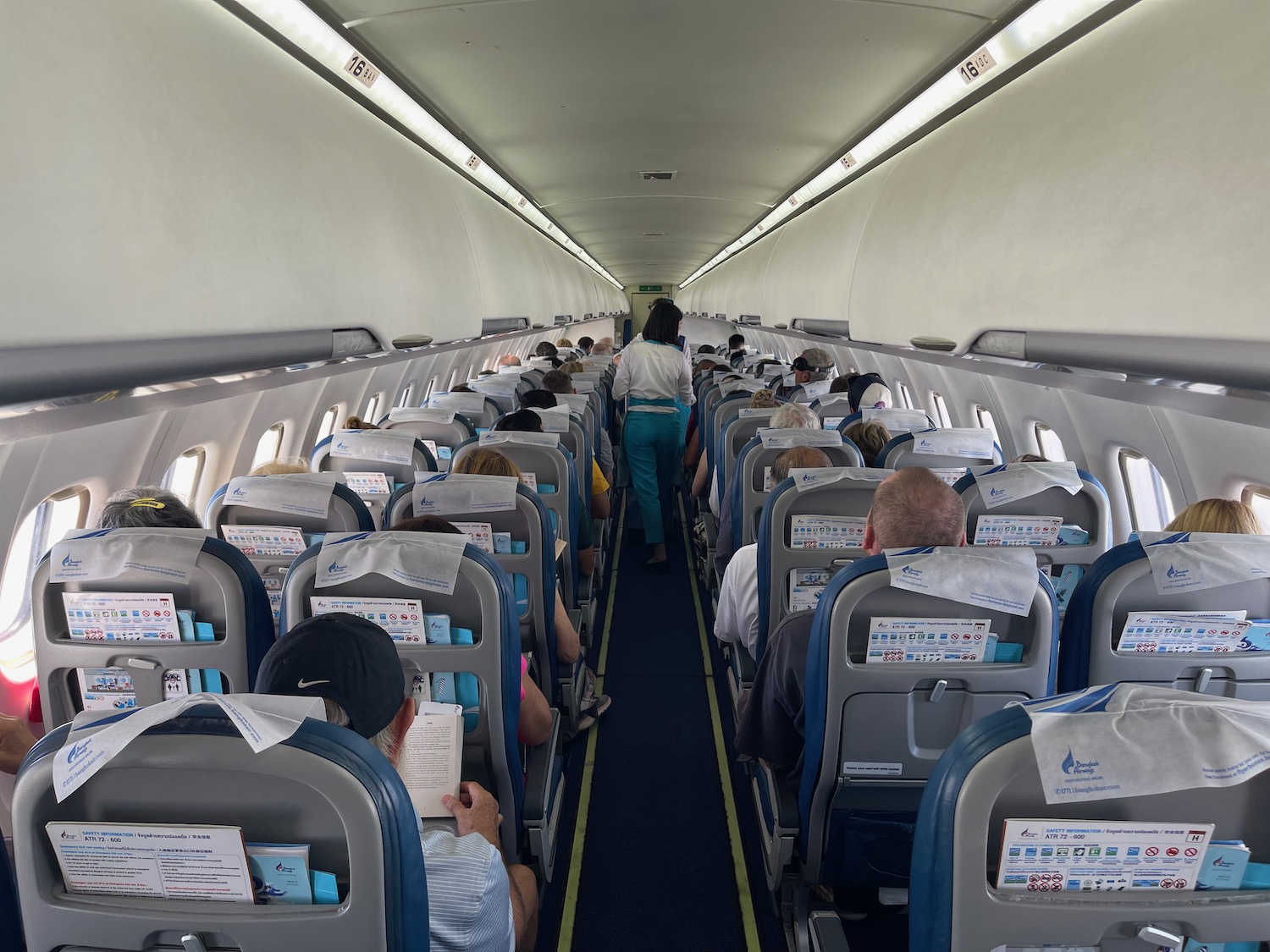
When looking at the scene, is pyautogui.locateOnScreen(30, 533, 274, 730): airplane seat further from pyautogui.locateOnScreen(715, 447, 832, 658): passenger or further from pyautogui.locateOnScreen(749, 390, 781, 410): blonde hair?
pyautogui.locateOnScreen(749, 390, 781, 410): blonde hair

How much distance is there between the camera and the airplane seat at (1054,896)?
4.19 ft

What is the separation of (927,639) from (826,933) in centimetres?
123

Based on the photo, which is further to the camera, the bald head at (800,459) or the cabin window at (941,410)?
the cabin window at (941,410)

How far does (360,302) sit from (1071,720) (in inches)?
172

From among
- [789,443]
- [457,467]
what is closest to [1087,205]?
[789,443]

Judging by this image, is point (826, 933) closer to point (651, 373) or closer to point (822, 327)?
point (651, 373)

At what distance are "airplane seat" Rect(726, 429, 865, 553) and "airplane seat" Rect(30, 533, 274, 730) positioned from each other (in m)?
2.85

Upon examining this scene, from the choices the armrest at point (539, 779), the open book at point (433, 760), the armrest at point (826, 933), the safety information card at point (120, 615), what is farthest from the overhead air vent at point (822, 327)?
the safety information card at point (120, 615)

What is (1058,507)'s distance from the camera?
3.42 metres

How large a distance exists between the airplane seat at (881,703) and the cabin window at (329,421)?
563cm

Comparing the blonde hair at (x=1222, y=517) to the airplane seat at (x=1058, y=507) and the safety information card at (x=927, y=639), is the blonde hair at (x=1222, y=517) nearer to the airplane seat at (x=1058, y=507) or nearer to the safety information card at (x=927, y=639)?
the airplane seat at (x=1058, y=507)

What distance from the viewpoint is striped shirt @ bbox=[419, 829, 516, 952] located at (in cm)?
162

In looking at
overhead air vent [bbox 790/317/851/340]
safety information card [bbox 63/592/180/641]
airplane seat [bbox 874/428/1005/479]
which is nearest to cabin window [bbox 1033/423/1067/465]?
airplane seat [bbox 874/428/1005/479]

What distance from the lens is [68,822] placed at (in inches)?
48.1
